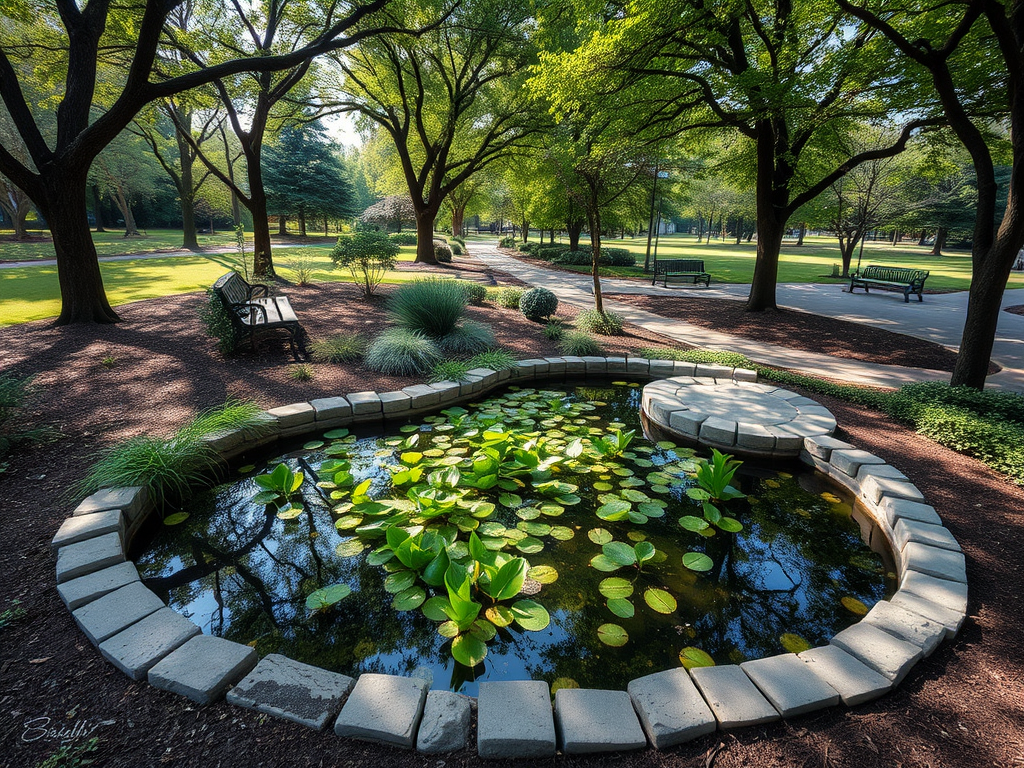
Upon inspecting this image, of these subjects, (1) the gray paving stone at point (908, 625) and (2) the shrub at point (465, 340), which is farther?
(2) the shrub at point (465, 340)

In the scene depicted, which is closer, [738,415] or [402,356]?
[738,415]

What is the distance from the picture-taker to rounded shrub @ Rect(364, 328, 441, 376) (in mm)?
5648

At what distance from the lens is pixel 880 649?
193cm

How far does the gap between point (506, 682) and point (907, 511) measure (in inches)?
114

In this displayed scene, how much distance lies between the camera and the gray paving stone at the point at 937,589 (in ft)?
7.18

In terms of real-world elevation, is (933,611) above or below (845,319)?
below

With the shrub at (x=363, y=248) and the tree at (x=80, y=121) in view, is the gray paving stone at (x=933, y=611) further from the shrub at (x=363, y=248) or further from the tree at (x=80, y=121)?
the shrub at (x=363, y=248)

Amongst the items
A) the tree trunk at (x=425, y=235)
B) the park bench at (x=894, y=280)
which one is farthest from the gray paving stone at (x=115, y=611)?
the tree trunk at (x=425, y=235)

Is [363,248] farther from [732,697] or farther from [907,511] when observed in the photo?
[732,697]

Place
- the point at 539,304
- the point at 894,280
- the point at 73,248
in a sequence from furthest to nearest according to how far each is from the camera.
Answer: the point at 894,280 → the point at 539,304 → the point at 73,248

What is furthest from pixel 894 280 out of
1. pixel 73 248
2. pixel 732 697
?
pixel 73 248

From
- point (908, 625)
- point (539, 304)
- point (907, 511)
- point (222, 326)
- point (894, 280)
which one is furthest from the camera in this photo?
point (894, 280)

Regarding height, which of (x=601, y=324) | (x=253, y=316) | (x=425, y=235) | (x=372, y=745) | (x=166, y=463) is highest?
(x=425, y=235)

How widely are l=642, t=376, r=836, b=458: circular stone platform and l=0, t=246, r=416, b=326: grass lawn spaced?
9.62 m
